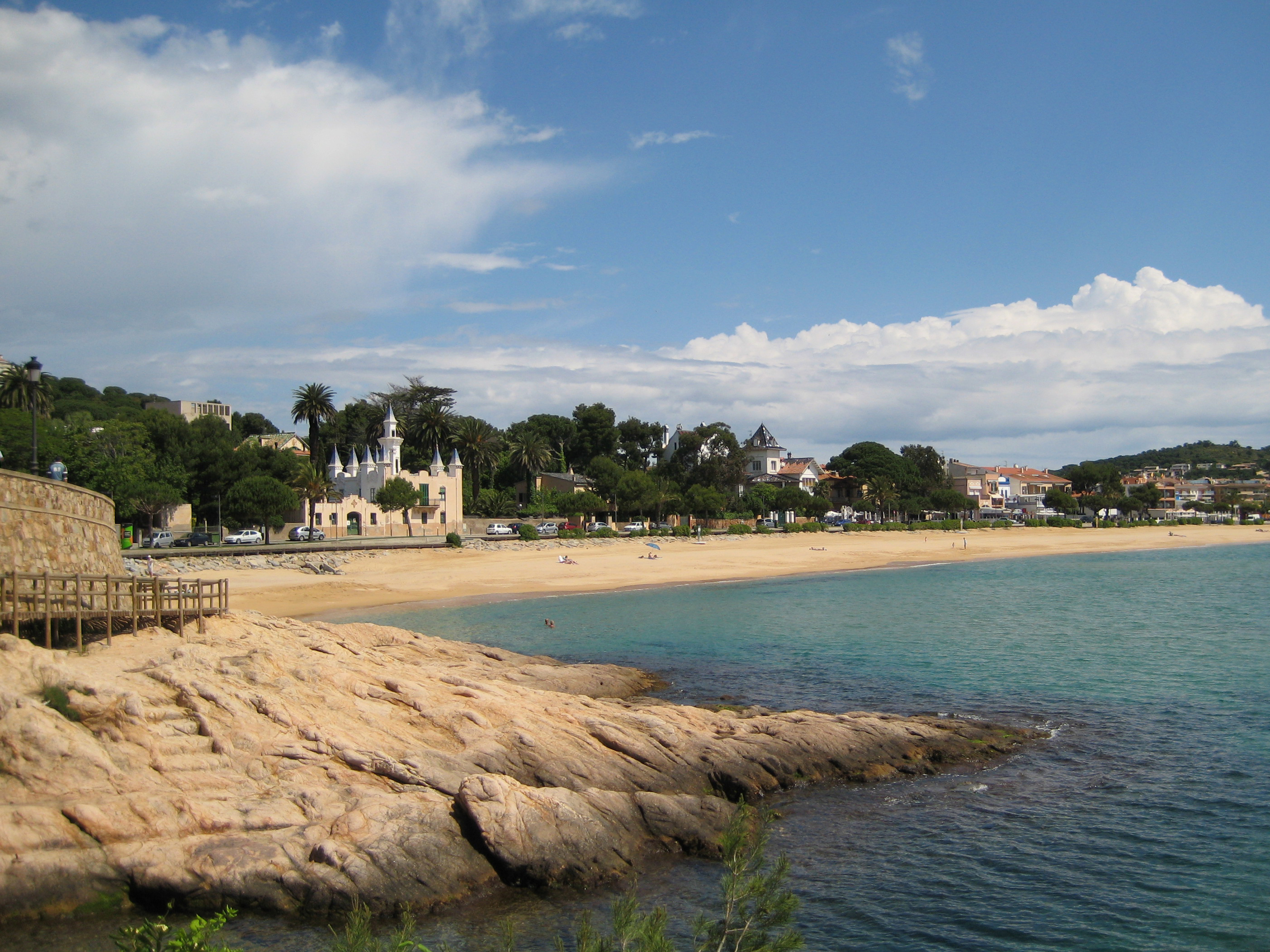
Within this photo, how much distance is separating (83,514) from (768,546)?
61.1m

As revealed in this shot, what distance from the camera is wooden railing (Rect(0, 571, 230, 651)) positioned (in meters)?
15.8

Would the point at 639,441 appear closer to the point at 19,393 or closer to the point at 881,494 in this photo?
the point at 881,494

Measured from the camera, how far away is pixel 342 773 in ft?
44.4

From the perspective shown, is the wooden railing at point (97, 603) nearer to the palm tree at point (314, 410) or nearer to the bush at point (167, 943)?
the bush at point (167, 943)

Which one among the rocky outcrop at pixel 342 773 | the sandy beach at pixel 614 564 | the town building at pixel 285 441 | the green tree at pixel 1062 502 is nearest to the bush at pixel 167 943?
the rocky outcrop at pixel 342 773

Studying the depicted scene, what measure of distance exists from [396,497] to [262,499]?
52.1ft

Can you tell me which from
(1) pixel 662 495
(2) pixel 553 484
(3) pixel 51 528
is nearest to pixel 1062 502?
(1) pixel 662 495

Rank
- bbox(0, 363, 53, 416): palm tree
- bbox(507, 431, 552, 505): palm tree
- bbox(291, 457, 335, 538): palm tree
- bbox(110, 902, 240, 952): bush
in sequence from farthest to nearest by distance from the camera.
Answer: bbox(507, 431, 552, 505): palm tree < bbox(0, 363, 53, 416): palm tree < bbox(291, 457, 335, 538): palm tree < bbox(110, 902, 240, 952): bush

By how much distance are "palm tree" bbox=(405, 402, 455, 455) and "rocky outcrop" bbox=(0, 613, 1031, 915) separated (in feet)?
251

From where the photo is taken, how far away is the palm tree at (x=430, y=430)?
308 ft

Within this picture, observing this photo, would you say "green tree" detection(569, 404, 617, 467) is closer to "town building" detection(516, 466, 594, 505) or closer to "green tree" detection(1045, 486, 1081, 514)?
"town building" detection(516, 466, 594, 505)

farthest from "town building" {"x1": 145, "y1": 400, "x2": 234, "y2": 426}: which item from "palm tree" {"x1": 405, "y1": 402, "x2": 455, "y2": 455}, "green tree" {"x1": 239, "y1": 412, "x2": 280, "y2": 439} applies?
"palm tree" {"x1": 405, "y1": 402, "x2": 455, "y2": 455}

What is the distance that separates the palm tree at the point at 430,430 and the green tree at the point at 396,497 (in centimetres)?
1382

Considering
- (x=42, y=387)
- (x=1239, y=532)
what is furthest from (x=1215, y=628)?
(x=1239, y=532)
